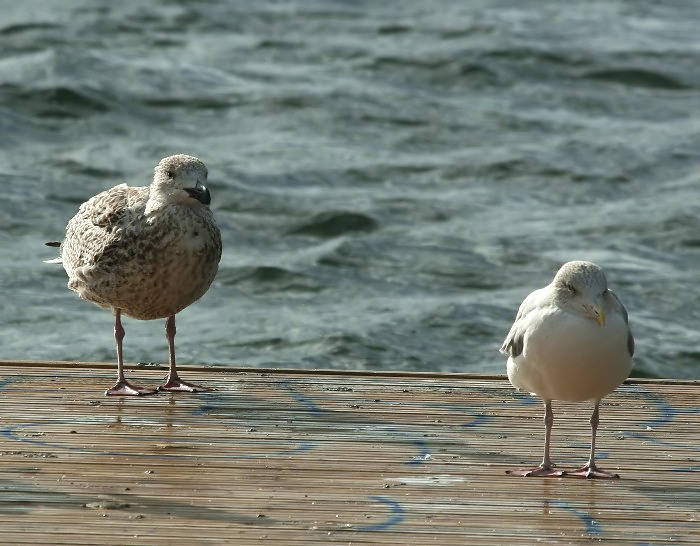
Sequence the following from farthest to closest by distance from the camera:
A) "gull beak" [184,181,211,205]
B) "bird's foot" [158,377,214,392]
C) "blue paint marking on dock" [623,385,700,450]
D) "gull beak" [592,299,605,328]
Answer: "bird's foot" [158,377,214,392] < "gull beak" [184,181,211,205] < "blue paint marking on dock" [623,385,700,450] < "gull beak" [592,299,605,328]

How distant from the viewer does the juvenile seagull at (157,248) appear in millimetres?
6723

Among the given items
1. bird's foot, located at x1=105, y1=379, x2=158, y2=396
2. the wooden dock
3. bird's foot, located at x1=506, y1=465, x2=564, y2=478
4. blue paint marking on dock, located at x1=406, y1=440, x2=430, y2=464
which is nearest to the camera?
the wooden dock

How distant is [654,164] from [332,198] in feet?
14.8

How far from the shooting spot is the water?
13.1 metres

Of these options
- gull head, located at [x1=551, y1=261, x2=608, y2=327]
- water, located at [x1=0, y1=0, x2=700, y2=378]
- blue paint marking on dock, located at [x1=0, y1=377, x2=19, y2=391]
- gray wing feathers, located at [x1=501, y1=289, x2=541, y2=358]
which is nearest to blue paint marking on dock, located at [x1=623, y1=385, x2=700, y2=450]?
gray wing feathers, located at [x1=501, y1=289, x2=541, y2=358]

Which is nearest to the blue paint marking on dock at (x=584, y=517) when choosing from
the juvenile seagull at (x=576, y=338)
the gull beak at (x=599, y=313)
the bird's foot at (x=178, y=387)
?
the juvenile seagull at (x=576, y=338)

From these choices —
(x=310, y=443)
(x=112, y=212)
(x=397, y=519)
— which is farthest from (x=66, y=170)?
(x=397, y=519)

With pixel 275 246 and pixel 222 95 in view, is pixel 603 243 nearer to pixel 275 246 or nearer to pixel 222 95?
pixel 275 246

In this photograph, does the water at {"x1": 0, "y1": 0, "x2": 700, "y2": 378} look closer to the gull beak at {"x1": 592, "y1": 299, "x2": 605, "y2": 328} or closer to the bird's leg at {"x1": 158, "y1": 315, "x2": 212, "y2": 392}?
the bird's leg at {"x1": 158, "y1": 315, "x2": 212, "y2": 392}

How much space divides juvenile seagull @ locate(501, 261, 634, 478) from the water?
21.8 feet

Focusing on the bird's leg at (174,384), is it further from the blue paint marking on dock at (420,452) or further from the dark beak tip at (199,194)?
the blue paint marking on dock at (420,452)

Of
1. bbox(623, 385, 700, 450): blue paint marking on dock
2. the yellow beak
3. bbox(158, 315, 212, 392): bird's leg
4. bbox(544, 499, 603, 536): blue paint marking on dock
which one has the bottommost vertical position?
bbox(158, 315, 212, 392): bird's leg

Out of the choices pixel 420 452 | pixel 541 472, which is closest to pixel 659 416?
pixel 541 472

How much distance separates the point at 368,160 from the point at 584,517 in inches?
502
